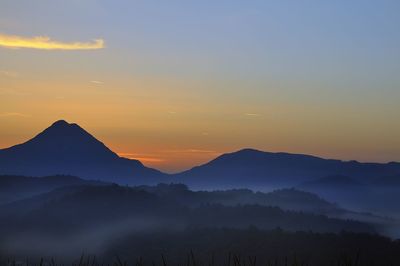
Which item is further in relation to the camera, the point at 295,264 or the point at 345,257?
→ the point at 345,257

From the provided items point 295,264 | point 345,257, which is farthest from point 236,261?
point 345,257

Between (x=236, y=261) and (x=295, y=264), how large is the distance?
0.94 metres

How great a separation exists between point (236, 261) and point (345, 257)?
202 cm

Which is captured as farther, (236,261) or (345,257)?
(345,257)

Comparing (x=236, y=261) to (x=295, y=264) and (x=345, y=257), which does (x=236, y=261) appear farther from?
(x=345, y=257)

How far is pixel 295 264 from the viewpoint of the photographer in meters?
8.66

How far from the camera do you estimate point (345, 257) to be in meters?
9.40

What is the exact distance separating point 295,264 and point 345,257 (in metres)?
1.25

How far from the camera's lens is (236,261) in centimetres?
880
